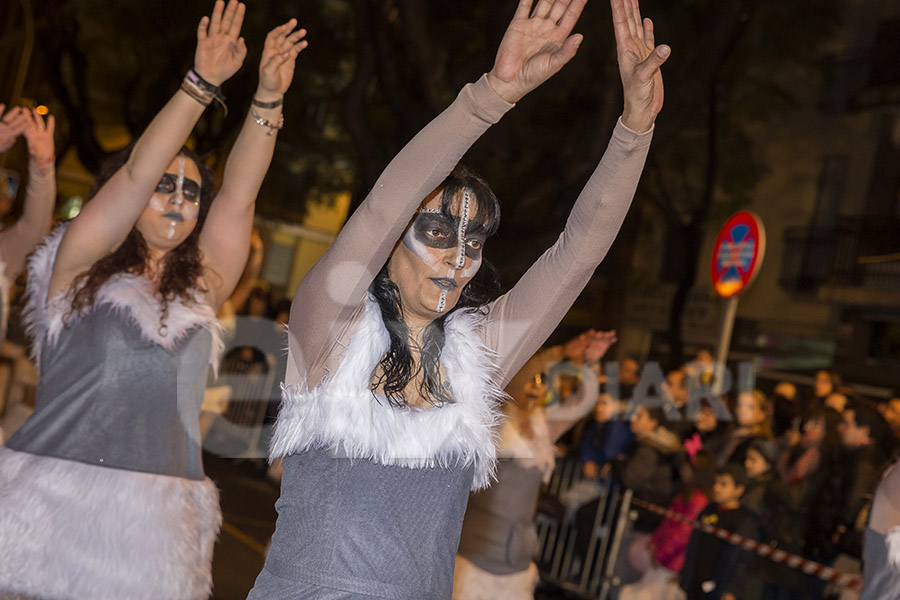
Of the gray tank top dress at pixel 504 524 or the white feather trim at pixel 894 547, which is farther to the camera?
the gray tank top dress at pixel 504 524

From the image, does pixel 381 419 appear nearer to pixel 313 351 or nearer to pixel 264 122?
pixel 313 351

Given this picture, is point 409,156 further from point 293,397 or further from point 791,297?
point 791,297

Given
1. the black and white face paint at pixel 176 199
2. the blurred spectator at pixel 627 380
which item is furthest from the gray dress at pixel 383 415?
the blurred spectator at pixel 627 380

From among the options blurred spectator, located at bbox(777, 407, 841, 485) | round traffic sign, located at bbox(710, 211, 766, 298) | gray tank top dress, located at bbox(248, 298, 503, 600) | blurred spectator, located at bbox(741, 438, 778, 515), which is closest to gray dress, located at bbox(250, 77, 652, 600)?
gray tank top dress, located at bbox(248, 298, 503, 600)

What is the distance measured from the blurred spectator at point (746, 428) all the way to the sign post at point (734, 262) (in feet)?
1.42

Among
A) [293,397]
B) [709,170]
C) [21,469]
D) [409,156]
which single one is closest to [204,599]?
[21,469]

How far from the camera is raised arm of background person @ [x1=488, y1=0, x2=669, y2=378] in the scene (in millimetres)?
2078

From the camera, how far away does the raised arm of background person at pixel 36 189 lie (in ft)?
14.0

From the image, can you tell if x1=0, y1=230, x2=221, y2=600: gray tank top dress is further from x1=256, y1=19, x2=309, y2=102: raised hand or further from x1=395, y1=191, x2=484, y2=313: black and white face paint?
x1=395, y1=191, x2=484, y2=313: black and white face paint

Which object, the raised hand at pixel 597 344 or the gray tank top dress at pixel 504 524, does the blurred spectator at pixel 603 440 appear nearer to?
the gray tank top dress at pixel 504 524

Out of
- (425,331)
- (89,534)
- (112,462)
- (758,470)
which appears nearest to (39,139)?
(112,462)

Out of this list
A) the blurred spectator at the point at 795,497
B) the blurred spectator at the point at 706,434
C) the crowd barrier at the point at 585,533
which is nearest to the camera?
the blurred spectator at the point at 795,497

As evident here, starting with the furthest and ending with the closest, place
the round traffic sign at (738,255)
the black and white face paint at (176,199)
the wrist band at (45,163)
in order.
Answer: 1. the round traffic sign at (738,255)
2. the wrist band at (45,163)
3. the black and white face paint at (176,199)

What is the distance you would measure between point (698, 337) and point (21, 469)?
1677 centimetres
